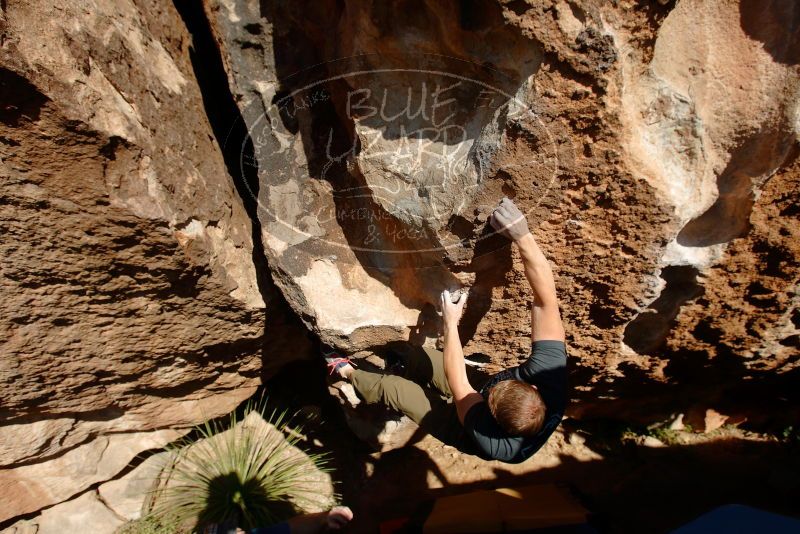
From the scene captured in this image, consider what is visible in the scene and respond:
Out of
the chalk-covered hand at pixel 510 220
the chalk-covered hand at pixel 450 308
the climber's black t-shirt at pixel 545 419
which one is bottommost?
the climber's black t-shirt at pixel 545 419

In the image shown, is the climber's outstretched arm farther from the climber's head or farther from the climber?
the climber's head

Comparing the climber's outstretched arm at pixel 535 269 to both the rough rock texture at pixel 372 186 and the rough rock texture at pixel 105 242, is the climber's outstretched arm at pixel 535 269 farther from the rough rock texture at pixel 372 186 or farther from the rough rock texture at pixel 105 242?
the rough rock texture at pixel 105 242

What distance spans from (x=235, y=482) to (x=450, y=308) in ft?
6.63

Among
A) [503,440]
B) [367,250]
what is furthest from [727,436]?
[367,250]

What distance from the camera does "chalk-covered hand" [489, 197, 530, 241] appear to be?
5.34 feet

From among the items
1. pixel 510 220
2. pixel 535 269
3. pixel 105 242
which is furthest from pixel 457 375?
pixel 105 242

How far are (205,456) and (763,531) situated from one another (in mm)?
3064

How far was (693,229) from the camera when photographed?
6.03 feet

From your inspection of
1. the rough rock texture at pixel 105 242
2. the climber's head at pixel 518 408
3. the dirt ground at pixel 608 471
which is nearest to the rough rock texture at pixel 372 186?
the rough rock texture at pixel 105 242

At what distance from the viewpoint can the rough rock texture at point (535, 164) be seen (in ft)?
4.78

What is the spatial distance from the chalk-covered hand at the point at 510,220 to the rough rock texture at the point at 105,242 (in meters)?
1.23

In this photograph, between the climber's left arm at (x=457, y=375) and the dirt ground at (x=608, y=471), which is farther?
the dirt ground at (x=608, y=471)

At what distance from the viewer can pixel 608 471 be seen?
10.2ft

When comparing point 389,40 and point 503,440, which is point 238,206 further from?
point 503,440
